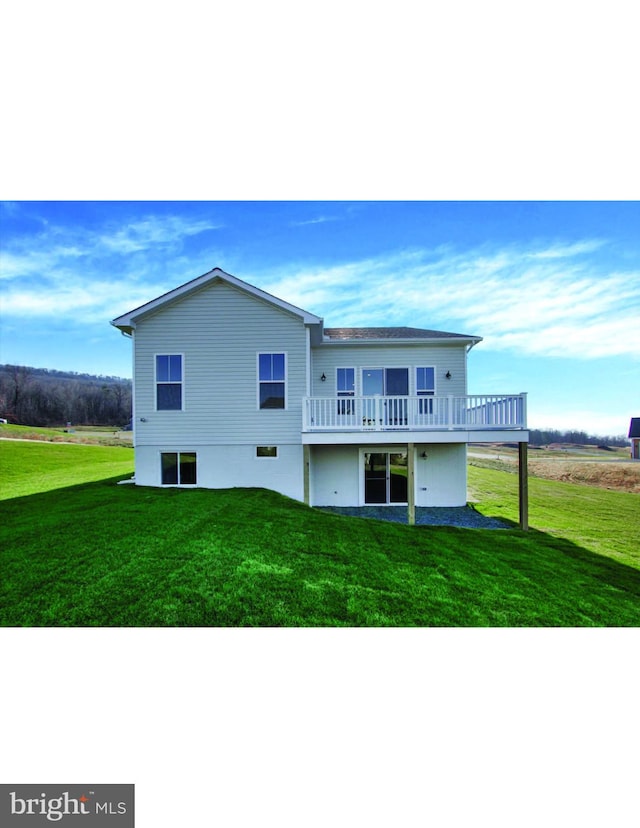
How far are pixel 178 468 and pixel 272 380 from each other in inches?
118

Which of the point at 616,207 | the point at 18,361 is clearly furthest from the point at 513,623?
the point at 18,361

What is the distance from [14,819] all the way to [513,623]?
4222mm

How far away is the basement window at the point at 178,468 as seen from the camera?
8586 millimetres

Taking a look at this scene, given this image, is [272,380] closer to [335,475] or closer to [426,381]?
[335,475]

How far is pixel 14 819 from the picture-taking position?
2.42m

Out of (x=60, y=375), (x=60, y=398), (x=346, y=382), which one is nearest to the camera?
(x=346, y=382)

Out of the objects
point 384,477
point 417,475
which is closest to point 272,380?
point 384,477

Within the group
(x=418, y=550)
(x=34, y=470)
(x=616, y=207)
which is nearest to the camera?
(x=418, y=550)

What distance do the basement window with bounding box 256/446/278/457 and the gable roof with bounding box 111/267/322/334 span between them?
3010 mm

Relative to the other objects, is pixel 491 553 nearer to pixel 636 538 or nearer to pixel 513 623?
pixel 513 623

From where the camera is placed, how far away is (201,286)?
846 centimetres

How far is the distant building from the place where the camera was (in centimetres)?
816

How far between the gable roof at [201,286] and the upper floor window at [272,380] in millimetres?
1086

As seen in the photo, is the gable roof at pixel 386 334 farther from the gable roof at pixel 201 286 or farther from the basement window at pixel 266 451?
the basement window at pixel 266 451
